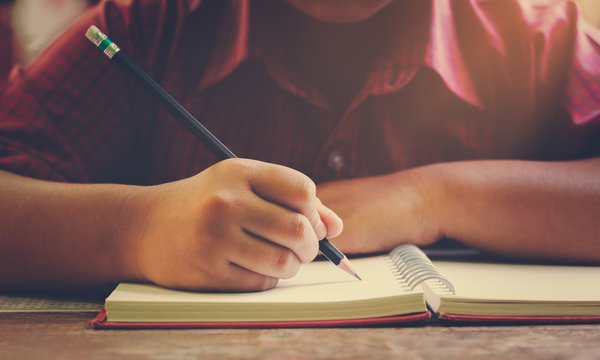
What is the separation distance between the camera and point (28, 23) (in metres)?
1.75

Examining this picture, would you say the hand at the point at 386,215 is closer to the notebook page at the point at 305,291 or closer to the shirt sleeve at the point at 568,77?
the notebook page at the point at 305,291

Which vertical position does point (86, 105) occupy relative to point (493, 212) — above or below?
above

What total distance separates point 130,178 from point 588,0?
1468mm

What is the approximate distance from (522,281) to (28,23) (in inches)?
74.3

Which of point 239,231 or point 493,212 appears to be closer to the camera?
point 239,231

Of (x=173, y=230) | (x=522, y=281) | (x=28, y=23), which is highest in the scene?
(x=28, y=23)

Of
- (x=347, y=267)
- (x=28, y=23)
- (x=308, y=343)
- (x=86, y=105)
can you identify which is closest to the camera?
(x=308, y=343)

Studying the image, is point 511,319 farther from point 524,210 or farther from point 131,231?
point 131,231

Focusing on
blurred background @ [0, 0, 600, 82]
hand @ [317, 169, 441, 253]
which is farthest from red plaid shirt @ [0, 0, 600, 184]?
blurred background @ [0, 0, 600, 82]

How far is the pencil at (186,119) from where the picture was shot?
45 centimetres

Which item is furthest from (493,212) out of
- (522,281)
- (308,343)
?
(308,343)

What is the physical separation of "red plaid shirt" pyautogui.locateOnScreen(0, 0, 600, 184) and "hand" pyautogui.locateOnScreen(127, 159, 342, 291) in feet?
1.17

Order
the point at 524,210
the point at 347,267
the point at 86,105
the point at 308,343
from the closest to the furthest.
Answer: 1. the point at 308,343
2. the point at 347,267
3. the point at 524,210
4. the point at 86,105

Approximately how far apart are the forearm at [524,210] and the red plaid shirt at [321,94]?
0.19m
